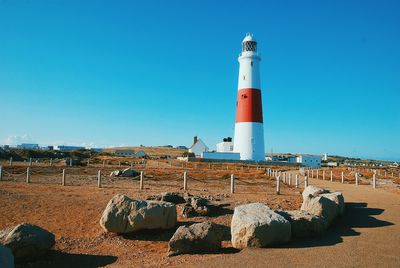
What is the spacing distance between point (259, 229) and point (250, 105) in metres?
34.8

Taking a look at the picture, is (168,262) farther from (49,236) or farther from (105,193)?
(105,193)

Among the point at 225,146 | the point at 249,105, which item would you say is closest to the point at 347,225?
the point at 249,105

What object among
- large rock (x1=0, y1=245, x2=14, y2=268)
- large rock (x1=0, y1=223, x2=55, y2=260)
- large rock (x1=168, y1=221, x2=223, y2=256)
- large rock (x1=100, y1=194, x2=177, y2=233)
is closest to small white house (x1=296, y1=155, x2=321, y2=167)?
large rock (x1=100, y1=194, x2=177, y2=233)

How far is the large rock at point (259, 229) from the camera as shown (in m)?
8.26

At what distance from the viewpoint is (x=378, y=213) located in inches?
482

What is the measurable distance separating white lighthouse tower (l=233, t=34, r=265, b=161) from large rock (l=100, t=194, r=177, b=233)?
106 feet

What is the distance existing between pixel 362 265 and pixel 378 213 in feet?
20.0

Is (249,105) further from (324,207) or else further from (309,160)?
(324,207)

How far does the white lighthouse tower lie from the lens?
4241 centimetres

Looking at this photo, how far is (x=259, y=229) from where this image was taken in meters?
8.26

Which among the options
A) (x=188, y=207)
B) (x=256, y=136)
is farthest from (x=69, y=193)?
(x=256, y=136)

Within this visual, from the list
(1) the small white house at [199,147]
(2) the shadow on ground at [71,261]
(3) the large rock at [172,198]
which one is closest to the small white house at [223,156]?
(1) the small white house at [199,147]

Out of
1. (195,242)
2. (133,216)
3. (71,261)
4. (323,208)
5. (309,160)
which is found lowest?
(71,261)

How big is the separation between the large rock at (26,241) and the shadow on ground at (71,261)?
0.21 meters
